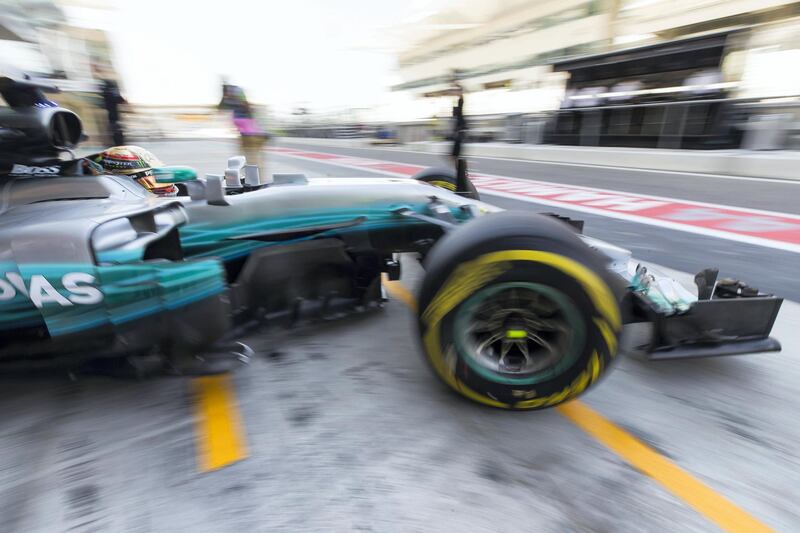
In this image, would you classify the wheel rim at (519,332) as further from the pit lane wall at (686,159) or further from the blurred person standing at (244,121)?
the pit lane wall at (686,159)

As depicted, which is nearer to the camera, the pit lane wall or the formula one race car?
the formula one race car

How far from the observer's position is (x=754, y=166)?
869 cm

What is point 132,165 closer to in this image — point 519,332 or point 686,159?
point 519,332

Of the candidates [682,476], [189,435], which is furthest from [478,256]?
[189,435]

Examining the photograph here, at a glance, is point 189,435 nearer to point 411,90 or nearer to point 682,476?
point 682,476

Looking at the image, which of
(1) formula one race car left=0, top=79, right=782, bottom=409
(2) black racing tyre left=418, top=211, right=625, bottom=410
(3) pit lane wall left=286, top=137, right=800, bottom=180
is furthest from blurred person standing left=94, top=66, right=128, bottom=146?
(3) pit lane wall left=286, top=137, right=800, bottom=180

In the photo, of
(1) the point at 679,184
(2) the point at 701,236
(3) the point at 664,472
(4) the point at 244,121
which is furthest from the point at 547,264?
(1) the point at 679,184

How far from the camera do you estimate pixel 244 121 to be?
257 inches

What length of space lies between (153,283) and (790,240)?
17.7 ft

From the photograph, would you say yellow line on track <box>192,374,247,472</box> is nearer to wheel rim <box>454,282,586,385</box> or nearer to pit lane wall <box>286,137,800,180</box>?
wheel rim <box>454,282,586,385</box>

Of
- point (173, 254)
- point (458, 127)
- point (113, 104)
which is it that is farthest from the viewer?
point (113, 104)

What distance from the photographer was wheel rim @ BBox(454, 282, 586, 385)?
164 centimetres

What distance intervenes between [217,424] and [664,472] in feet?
5.71

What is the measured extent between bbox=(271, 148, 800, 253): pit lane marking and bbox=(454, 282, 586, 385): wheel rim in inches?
143
